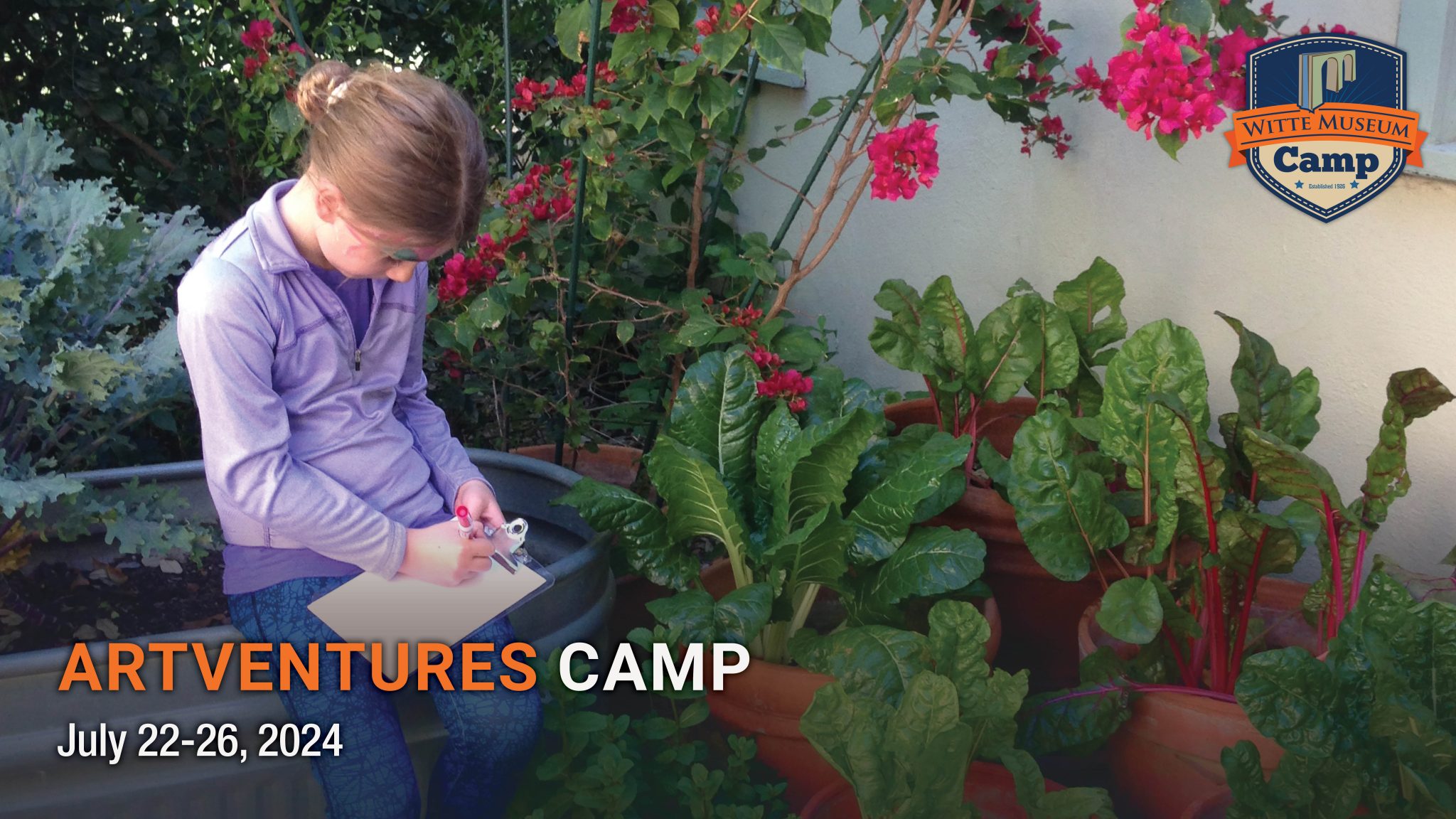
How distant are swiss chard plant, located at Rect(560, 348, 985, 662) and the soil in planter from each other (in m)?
0.60

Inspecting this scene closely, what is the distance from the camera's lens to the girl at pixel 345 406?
1.38 metres

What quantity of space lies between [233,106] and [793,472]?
2.11 meters

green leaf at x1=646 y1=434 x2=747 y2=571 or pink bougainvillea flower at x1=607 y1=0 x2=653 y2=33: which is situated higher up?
pink bougainvillea flower at x1=607 y1=0 x2=653 y2=33

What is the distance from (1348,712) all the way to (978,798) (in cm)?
47

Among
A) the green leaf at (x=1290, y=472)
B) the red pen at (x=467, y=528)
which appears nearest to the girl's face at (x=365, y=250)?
the red pen at (x=467, y=528)

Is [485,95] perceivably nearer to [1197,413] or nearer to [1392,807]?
[1197,413]

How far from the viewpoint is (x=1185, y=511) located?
1735 millimetres

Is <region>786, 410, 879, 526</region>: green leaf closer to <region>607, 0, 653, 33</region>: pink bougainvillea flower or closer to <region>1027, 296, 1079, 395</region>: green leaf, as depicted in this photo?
<region>1027, 296, 1079, 395</region>: green leaf

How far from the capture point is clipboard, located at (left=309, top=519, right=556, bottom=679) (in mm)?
1460

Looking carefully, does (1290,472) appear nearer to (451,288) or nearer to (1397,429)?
(1397,429)

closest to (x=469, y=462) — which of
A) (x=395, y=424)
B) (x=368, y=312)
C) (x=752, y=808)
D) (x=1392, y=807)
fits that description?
(x=395, y=424)

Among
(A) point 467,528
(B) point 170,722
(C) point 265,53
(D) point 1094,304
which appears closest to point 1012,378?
(D) point 1094,304

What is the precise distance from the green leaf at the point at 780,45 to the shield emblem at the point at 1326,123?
29.7 inches

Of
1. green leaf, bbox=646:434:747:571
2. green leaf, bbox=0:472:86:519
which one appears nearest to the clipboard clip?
A: green leaf, bbox=646:434:747:571
